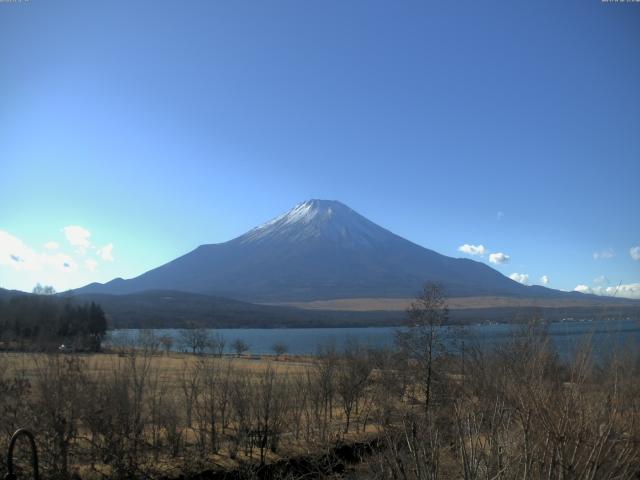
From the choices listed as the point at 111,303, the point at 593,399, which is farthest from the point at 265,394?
the point at 111,303

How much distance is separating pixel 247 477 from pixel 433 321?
1345cm

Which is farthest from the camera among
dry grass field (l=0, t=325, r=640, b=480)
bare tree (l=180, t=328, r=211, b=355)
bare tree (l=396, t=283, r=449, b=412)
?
bare tree (l=180, t=328, r=211, b=355)

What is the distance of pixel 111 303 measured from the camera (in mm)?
199625

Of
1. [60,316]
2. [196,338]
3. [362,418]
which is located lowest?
[196,338]

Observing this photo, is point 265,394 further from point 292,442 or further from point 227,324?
point 227,324

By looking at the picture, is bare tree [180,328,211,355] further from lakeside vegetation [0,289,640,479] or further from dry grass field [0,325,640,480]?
dry grass field [0,325,640,480]

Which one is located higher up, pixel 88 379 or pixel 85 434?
pixel 88 379

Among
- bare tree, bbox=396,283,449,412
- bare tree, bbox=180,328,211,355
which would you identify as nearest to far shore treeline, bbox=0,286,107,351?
bare tree, bbox=180,328,211,355

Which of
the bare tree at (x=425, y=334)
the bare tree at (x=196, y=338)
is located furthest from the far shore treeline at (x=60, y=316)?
the bare tree at (x=425, y=334)

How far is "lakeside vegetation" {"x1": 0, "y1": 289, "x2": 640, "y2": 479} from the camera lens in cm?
492

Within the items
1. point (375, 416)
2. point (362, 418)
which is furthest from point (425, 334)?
point (375, 416)

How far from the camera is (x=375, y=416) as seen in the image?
17.7 m

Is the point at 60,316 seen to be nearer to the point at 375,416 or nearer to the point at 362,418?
the point at 362,418

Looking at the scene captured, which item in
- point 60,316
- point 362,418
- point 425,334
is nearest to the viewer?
point 425,334
